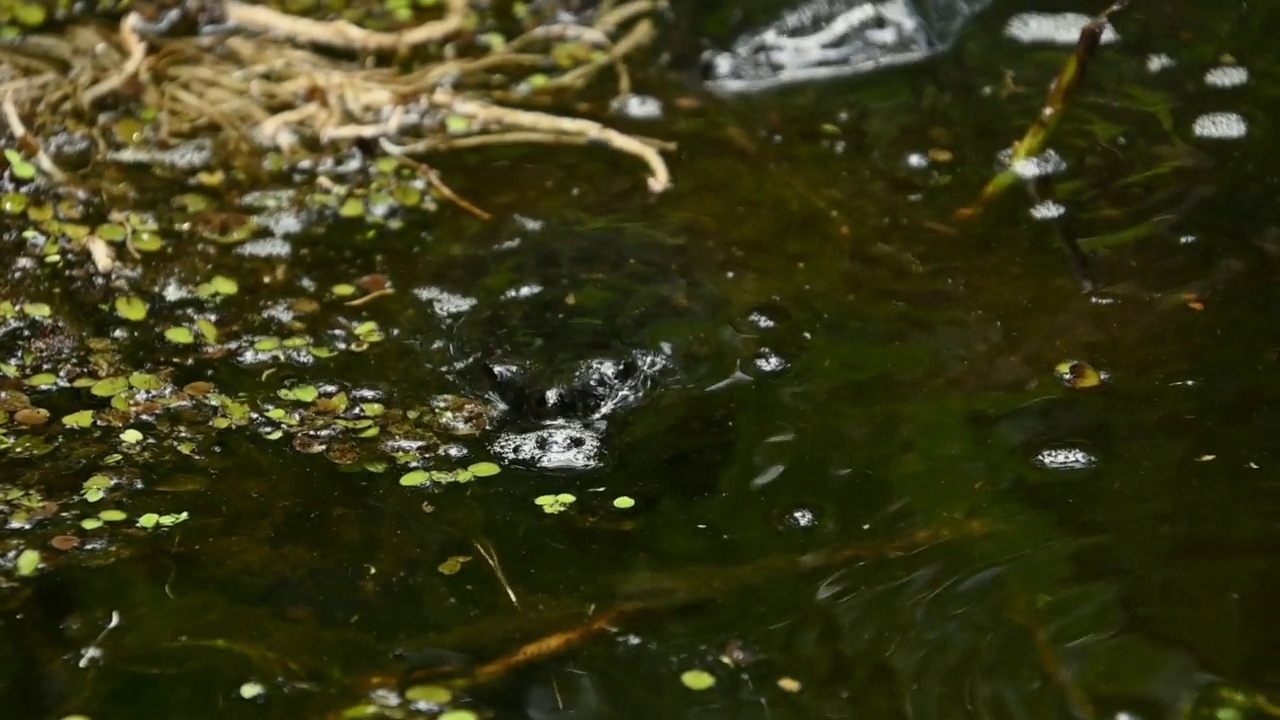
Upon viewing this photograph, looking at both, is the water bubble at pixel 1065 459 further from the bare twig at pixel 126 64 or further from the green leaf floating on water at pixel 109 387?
the bare twig at pixel 126 64

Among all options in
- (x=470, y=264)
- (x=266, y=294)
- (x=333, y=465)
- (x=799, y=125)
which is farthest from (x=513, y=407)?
(x=799, y=125)

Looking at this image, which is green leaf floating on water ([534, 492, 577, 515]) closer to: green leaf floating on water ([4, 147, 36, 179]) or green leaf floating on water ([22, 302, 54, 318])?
green leaf floating on water ([22, 302, 54, 318])

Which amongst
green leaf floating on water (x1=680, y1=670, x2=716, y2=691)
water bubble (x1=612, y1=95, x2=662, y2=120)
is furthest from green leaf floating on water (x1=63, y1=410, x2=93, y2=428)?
water bubble (x1=612, y1=95, x2=662, y2=120)

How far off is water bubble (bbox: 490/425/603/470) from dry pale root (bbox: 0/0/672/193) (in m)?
0.62

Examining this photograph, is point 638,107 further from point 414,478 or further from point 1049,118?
point 414,478

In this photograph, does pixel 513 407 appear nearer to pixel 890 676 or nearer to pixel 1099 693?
pixel 890 676

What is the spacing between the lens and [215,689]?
110 cm

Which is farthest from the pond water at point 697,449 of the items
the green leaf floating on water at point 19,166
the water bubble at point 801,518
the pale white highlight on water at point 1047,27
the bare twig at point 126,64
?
the bare twig at point 126,64

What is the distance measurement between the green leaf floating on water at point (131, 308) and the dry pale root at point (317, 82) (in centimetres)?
41

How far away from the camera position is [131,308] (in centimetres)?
161

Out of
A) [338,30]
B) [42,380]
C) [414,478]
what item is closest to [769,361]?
[414,478]

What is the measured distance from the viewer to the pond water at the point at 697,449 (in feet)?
3.67

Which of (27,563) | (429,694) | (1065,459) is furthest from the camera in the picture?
(1065,459)

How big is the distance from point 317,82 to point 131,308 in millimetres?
686
